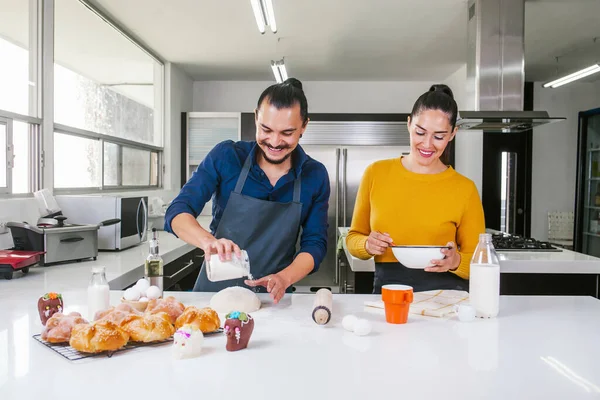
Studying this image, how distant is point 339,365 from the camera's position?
3.26 feet

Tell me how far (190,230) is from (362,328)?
617 mm

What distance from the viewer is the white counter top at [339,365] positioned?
870 millimetres

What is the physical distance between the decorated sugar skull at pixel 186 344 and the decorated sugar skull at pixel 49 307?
0.41 m

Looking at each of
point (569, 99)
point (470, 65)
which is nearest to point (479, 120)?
point (470, 65)

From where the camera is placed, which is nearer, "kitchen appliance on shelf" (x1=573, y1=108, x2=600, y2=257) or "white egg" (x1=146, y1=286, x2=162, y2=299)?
"white egg" (x1=146, y1=286, x2=162, y2=299)

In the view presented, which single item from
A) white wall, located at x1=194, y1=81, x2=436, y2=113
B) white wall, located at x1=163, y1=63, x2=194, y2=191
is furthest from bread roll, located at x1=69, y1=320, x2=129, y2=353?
white wall, located at x1=194, y1=81, x2=436, y2=113

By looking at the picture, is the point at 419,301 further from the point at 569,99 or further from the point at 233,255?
the point at 569,99

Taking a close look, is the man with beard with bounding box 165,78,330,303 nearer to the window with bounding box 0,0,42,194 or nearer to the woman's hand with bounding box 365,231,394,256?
the woman's hand with bounding box 365,231,394,256

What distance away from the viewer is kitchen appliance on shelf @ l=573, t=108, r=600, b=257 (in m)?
6.28

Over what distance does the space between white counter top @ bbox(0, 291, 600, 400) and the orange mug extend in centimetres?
3

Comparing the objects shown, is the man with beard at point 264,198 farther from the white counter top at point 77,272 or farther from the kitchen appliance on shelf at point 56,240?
the kitchen appliance on shelf at point 56,240

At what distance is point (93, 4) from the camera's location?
12.5 feet

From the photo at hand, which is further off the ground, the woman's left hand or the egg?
the woman's left hand

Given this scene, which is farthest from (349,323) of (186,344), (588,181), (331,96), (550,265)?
(588,181)
